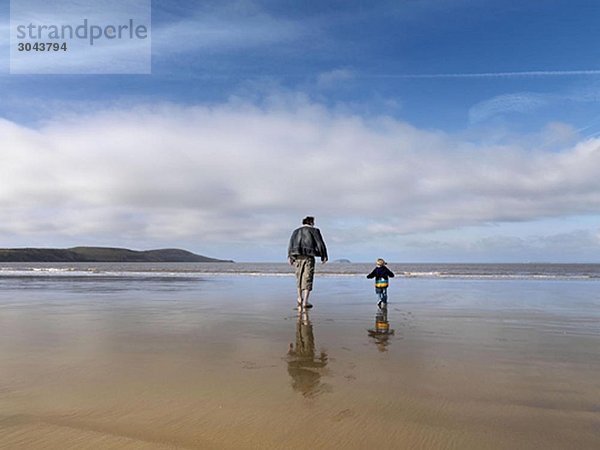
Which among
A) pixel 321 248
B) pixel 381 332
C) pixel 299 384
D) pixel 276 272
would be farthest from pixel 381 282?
pixel 276 272

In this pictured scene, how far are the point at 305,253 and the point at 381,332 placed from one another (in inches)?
160

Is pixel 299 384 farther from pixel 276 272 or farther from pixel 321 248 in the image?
pixel 276 272

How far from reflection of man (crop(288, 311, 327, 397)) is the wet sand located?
0.08 feet

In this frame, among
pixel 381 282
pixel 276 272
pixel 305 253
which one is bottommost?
pixel 276 272

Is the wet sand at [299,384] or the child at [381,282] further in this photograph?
the child at [381,282]

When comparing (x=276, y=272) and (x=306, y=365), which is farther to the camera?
(x=276, y=272)

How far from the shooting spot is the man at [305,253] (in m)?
11.9

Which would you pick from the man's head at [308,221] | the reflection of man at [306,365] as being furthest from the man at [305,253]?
the reflection of man at [306,365]

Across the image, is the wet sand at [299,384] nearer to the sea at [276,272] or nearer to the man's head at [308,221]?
the man's head at [308,221]

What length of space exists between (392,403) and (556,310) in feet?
32.3

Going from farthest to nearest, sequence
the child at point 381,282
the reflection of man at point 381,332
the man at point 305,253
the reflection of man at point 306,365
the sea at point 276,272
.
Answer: the sea at point 276,272 < the child at point 381,282 < the man at point 305,253 < the reflection of man at point 381,332 < the reflection of man at point 306,365

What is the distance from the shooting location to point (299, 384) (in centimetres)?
480

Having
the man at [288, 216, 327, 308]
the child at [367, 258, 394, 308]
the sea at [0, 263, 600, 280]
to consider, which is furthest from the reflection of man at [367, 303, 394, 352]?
the sea at [0, 263, 600, 280]

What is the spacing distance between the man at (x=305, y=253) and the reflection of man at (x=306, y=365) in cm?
356
